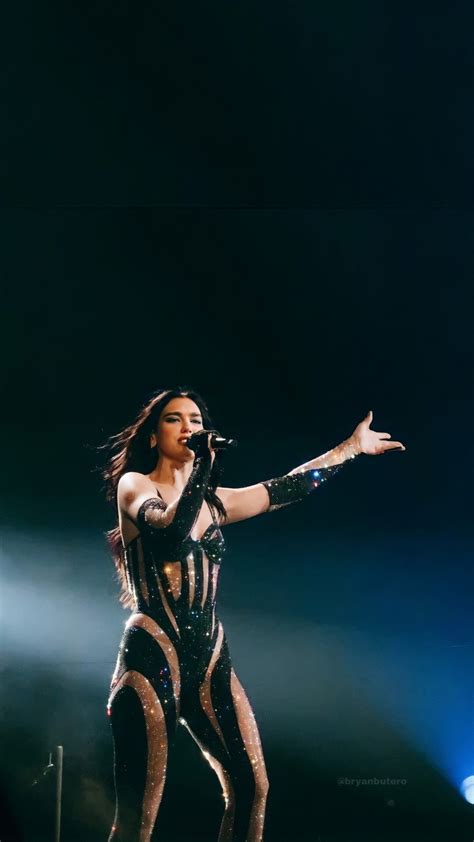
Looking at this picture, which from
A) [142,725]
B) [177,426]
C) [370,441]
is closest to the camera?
[142,725]

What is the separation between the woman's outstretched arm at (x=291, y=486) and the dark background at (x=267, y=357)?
10 cm

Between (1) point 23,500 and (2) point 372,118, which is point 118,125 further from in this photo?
(1) point 23,500

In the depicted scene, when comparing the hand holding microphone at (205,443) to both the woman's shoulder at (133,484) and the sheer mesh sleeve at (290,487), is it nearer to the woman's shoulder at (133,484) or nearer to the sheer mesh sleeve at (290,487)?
the woman's shoulder at (133,484)

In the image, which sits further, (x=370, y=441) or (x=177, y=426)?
(x=370, y=441)

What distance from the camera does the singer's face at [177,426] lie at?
3.21 m

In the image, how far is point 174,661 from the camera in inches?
112

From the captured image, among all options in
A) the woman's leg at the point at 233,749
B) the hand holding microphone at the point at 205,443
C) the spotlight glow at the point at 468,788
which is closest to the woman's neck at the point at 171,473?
the hand holding microphone at the point at 205,443

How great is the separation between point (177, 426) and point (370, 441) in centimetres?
84

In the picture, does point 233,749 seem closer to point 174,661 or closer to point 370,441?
point 174,661

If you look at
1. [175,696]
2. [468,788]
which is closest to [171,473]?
[175,696]

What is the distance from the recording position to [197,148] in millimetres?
3617

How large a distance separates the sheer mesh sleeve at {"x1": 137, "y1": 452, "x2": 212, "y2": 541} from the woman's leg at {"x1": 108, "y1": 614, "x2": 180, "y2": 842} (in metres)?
0.36

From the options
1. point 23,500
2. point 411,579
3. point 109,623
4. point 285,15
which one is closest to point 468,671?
point 411,579

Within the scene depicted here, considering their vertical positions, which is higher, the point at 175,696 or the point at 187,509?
the point at 187,509
